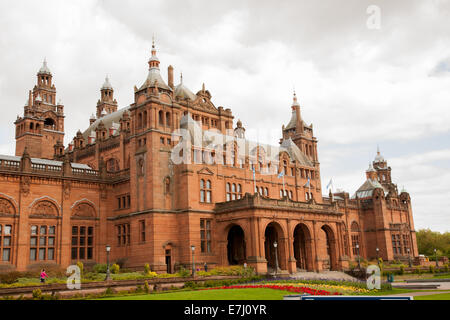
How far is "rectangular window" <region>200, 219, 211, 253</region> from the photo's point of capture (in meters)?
54.8

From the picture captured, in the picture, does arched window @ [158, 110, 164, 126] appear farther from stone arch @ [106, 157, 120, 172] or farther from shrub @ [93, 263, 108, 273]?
shrub @ [93, 263, 108, 273]

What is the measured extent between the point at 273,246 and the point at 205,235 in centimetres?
1008

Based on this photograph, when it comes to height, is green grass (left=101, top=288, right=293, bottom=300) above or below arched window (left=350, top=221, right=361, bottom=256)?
below

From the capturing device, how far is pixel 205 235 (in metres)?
55.3

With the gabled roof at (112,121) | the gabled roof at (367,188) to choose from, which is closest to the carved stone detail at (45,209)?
the gabled roof at (112,121)

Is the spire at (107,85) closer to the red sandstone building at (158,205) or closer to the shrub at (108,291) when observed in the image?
the red sandstone building at (158,205)

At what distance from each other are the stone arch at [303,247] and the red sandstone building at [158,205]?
0.14m

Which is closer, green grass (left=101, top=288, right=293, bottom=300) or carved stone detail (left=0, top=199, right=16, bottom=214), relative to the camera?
green grass (left=101, top=288, right=293, bottom=300)

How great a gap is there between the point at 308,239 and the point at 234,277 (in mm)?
17698

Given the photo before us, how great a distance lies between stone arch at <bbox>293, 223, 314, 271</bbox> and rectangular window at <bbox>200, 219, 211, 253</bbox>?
42.5 ft

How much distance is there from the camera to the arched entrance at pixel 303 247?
193 feet

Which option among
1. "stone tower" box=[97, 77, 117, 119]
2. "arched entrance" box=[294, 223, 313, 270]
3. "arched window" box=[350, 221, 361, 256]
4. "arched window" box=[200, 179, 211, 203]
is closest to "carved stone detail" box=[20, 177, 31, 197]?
"arched window" box=[200, 179, 211, 203]

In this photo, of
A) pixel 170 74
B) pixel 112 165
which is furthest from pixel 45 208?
pixel 170 74
